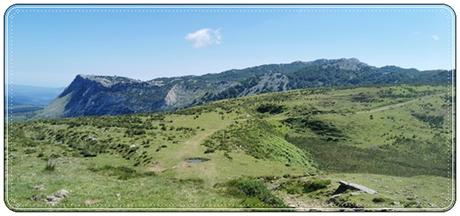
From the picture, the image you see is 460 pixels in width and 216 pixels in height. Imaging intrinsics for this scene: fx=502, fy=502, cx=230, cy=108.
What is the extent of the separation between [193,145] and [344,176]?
582 inches

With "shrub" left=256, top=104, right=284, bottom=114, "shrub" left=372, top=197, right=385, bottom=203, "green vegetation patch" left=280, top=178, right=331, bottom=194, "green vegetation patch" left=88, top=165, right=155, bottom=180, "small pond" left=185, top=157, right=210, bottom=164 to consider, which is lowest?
"green vegetation patch" left=280, top=178, right=331, bottom=194

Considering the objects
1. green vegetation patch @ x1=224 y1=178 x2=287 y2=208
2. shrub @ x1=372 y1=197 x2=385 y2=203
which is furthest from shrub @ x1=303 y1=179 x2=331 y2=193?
shrub @ x1=372 y1=197 x2=385 y2=203

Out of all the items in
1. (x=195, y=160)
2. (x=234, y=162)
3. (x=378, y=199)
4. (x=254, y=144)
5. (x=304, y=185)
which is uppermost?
(x=254, y=144)

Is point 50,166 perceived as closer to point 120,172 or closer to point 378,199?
point 120,172

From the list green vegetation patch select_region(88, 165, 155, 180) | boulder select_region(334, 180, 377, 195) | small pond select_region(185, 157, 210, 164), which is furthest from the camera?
small pond select_region(185, 157, 210, 164)

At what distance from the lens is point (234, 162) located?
3894cm

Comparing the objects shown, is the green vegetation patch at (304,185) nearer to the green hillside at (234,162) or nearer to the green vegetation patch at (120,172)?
the green hillside at (234,162)

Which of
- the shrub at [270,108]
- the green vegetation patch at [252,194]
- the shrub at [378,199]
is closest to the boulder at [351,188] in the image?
the shrub at [378,199]

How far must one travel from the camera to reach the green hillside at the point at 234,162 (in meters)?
26.3

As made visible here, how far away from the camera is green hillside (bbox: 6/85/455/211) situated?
86.3 ft

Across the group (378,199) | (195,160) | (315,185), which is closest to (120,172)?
(195,160)

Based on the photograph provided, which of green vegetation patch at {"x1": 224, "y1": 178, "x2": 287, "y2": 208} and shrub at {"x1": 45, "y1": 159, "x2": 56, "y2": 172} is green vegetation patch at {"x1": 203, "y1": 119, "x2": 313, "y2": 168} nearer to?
shrub at {"x1": 45, "y1": 159, "x2": 56, "y2": 172}

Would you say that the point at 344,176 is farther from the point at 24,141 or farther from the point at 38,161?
the point at 24,141

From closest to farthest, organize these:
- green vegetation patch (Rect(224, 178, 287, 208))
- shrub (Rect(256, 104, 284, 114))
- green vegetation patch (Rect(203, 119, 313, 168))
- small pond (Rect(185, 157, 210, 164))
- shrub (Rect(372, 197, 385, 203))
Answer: green vegetation patch (Rect(224, 178, 287, 208)) < shrub (Rect(372, 197, 385, 203)) < small pond (Rect(185, 157, 210, 164)) < green vegetation patch (Rect(203, 119, 313, 168)) < shrub (Rect(256, 104, 284, 114))
